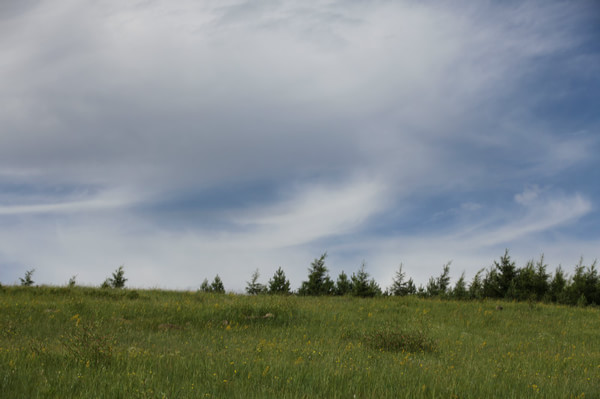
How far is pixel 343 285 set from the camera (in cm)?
2914

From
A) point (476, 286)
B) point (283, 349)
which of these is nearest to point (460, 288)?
point (476, 286)

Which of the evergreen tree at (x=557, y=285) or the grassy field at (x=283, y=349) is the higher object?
the evergreen tree at (x=557, y=285)

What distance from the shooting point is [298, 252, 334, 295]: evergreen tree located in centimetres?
2975

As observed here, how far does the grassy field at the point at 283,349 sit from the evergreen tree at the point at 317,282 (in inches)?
382

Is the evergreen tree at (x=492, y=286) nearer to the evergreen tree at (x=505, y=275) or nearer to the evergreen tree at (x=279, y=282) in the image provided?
the evergreen tree at (x=505, y=275)

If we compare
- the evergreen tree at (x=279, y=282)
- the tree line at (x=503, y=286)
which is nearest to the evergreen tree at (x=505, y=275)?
the tree line at (x=503, y=286)

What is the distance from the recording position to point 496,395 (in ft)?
23.2

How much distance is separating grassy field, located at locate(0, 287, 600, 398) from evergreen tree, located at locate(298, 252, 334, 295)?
9.70m

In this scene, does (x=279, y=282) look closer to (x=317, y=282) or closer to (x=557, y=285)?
(x=317, y=282)

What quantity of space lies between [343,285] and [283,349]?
65.8 ft

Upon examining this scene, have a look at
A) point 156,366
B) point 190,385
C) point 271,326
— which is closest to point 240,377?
point 190,385

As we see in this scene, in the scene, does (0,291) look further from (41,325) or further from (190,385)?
(190,385)

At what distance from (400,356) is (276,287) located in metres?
22.4

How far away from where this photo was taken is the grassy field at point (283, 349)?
6.55 meters
